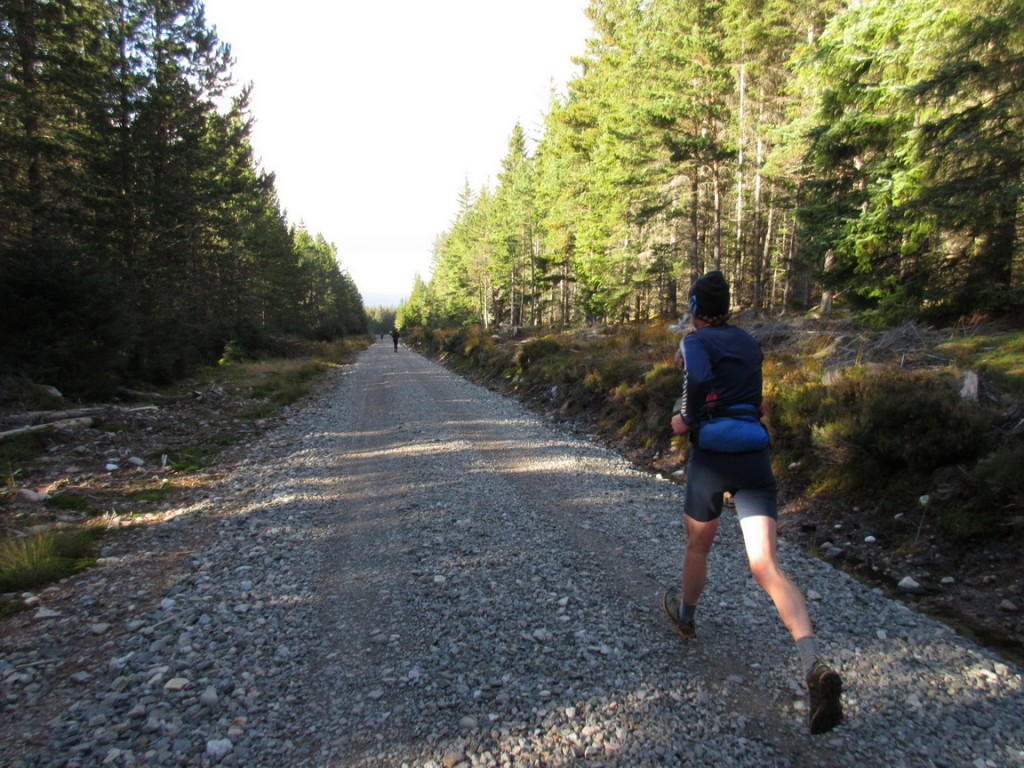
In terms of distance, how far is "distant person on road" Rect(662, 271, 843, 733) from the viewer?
2.92m

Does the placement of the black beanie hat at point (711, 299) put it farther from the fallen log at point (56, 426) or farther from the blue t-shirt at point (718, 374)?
the fallen log at point (56, 426)

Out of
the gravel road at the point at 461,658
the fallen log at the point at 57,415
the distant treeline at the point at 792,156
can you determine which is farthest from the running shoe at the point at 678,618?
the fallen log at the point at 57,415

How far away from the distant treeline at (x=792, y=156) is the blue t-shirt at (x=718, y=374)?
25.5 feet

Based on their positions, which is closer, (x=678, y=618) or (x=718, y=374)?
(x=718, y=374)

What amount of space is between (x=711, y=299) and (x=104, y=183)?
19.4 meters

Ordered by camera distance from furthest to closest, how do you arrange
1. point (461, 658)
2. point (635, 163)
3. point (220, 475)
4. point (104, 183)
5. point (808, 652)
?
point (635, 163) → point (104, 183) → point (220, 475) → point (461, 658) → point (808, 652)

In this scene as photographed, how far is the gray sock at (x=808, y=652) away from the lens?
8.60 feet

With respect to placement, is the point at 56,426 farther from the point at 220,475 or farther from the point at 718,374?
the point at 718,374

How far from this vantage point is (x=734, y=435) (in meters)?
3.04

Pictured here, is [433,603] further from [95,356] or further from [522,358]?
[522,358]

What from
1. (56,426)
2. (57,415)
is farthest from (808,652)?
(57,415)

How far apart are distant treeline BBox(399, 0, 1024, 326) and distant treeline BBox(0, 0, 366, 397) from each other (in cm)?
1517

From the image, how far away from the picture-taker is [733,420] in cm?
308

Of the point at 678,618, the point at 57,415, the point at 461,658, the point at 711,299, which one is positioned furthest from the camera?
the point at 57,415
